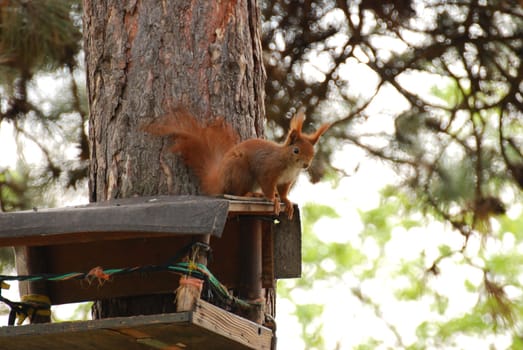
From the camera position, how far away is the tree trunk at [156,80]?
274 centimetres

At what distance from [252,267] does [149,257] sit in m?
0.28

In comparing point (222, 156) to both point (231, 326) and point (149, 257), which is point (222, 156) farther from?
point (231, 326)

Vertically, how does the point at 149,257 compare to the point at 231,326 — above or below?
above

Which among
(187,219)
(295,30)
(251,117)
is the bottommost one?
(187,219)

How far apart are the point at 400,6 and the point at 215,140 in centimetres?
200

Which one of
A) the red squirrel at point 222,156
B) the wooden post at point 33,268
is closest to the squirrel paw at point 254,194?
the red squirrel at point 222,156

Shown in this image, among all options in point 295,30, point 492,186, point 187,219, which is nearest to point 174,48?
point 187,219

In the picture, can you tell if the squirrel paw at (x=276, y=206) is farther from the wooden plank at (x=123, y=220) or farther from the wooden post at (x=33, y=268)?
the wooden post at (x=33, y=268)

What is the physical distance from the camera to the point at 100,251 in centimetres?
265

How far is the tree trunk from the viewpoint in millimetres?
2740

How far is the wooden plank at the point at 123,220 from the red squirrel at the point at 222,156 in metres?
0.43

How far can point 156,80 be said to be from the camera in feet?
9.24

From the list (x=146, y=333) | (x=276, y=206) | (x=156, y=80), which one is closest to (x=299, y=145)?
→ (x=276, y=206)

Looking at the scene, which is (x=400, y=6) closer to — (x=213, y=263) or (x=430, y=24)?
(x=430, y=24)
